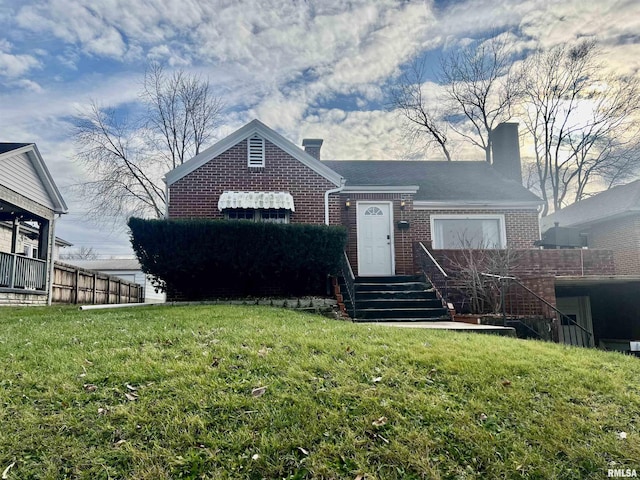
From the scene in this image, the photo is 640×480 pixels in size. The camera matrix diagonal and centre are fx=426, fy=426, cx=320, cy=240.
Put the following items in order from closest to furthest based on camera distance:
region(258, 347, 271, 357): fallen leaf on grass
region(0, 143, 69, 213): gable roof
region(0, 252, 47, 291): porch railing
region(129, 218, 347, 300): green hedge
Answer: region(258, 347, 271, 357): fallen leaf on grass, region(129, 218, 347, 300): green hedge, region(0, 252, 47, 291): porch railing, region(0, 143, 69, 213): gable roof

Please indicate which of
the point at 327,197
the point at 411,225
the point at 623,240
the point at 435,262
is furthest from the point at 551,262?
the point at 623,240

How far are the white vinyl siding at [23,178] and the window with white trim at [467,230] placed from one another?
14.2 meters

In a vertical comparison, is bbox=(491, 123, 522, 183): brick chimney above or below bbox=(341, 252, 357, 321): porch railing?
above

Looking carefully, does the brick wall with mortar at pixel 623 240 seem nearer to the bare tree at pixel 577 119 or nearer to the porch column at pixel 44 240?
the bare tree at pixel 577 119

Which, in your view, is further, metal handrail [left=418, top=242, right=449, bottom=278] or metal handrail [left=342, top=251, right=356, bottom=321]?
metal handrail [left=418, top=242, right=449, bottom=278]

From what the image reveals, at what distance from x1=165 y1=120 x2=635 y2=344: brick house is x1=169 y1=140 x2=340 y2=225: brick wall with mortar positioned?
30mm

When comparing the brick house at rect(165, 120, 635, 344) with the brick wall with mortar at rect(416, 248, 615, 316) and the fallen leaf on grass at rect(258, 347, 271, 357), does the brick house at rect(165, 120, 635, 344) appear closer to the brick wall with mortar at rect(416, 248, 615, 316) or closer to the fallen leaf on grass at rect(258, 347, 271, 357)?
the brick wall with mortar at rect(416, 248, 615, 316)

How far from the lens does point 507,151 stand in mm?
19062

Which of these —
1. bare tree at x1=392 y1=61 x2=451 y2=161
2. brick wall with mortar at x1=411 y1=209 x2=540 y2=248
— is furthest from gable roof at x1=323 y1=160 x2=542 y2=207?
bare tree at x1=392 y1=61 x2=451 y2=161

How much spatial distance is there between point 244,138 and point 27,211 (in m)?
8.40

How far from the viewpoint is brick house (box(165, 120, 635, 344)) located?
12.5 meters

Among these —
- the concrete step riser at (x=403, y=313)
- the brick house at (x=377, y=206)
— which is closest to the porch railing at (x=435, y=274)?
the brick house at (x=377, y=206)

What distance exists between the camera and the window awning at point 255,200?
12023 millimetres

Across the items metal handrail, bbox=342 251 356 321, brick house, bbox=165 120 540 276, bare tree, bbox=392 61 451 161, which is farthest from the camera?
bare tree, bbox=392 61 451 161
